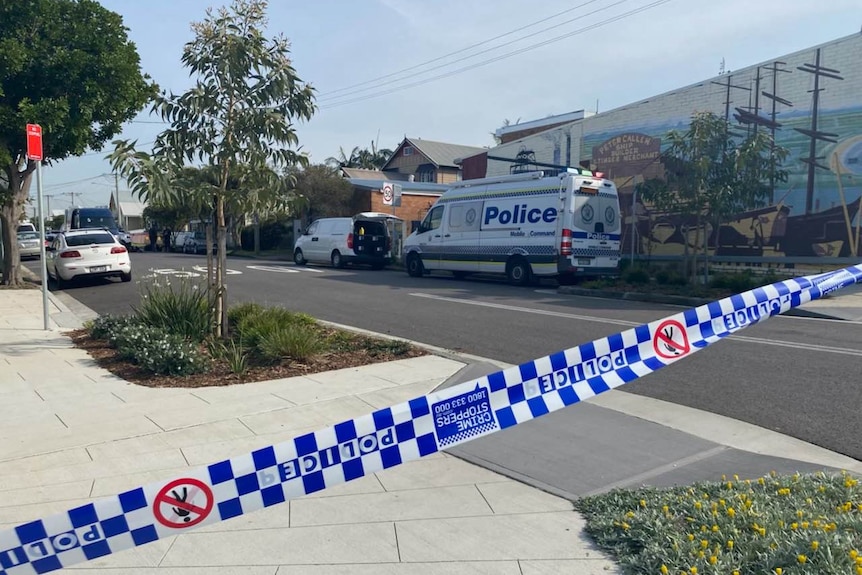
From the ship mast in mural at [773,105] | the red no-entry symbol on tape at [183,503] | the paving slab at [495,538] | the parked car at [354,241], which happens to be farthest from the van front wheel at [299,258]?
the red no-entry symbol on tape at [183,503]

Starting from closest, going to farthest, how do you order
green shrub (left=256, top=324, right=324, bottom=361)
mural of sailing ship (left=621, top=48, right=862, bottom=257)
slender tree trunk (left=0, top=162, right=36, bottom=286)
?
green shrub (left=256, top=324, right=324, bottom=361) → slender tree trunk (left=0, top=162, right=36, bottom=286) → mural of sailing ship (left=621, top=48, right=862, bottom=257)

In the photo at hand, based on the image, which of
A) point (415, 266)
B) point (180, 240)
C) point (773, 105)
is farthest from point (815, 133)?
point (180, 240)

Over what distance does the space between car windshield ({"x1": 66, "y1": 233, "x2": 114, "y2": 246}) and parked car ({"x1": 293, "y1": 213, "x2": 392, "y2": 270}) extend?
911 cm

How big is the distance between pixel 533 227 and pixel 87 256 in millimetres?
11474

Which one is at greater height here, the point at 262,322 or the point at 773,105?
the point at 773,105

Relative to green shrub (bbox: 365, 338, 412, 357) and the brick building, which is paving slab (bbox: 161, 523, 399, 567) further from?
the brick building

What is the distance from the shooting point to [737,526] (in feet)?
11.0

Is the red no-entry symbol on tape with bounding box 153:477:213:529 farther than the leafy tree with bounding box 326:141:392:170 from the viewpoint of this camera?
No

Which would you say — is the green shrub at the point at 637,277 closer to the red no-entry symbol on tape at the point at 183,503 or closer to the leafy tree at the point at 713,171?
the leafy tree at the point at 713,171

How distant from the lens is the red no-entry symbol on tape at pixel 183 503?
2.44 m

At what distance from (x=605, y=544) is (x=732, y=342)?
6433 millimetres

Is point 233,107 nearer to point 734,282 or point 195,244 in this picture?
point 734,282

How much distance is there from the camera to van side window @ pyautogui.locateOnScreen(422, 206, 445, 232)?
20.7 m

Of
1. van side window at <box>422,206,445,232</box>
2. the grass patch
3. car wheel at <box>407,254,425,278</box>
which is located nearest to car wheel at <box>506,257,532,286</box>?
van side window at <box>422,206,445,232</box>
